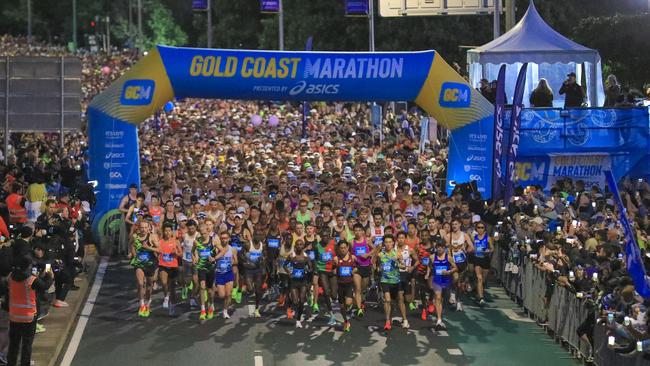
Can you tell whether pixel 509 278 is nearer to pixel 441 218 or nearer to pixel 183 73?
pixel 441 218

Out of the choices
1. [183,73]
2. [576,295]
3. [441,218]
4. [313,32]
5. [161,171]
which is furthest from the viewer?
[313,32]

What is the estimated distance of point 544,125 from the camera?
3300cm

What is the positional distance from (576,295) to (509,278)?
234 inches

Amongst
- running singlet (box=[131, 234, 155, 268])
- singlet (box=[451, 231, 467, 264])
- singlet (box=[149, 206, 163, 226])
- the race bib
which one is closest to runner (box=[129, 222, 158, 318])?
running singlet (box=[131, 234, 155, 268])

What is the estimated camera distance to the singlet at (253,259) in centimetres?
2383

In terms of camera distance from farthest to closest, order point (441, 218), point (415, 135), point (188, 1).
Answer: point (188, 1) < point (415, 135) < point (441, 218)

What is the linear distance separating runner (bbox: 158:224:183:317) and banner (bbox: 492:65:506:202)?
7910 mm

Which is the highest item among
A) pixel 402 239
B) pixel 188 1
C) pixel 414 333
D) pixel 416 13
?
pixel 188 1

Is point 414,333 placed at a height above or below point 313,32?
below

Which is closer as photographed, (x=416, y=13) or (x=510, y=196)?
(x=510, y=196)

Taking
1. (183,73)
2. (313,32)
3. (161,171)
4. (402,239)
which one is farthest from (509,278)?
(313,32)

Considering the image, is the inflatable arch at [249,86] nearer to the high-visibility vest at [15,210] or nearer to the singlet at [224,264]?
the high-visibility vest at [15,210]

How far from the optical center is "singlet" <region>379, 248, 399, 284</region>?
22734 millimetres

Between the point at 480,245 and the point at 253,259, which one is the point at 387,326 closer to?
the point at 253,259
